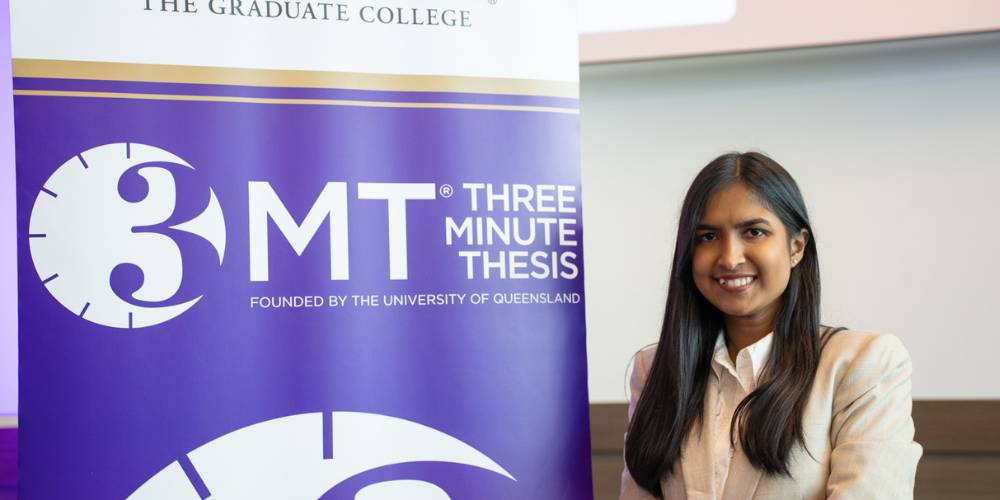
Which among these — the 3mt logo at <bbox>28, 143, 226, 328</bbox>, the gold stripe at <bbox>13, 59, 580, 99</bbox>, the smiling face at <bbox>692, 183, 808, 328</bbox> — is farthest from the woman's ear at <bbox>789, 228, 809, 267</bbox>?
the 3mt logo at <bbox>28, 143, 226, 328</bbox>

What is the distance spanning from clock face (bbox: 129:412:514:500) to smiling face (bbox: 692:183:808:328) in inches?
25.4

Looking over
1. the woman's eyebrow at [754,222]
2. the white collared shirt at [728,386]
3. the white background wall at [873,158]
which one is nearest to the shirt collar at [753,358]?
the white collared shirt at [728,386]

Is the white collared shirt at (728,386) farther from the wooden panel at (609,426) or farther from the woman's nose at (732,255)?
the wooden panel at (609,426)

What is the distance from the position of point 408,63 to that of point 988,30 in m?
1.88

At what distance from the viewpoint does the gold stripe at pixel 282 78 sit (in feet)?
6.28

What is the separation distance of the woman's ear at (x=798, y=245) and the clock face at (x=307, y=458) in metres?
0.81

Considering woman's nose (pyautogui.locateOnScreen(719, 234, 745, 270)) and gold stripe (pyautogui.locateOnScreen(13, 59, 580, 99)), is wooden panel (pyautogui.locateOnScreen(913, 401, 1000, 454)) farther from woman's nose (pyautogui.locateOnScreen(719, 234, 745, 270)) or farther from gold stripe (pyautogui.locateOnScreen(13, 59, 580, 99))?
gold stripe (pyautogui.locateOnScreen(13, 59, 580, 99))

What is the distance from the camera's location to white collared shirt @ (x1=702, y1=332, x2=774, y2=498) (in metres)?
1.98

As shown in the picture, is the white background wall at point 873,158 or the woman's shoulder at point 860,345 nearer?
the woman's shoulder at point 860,345

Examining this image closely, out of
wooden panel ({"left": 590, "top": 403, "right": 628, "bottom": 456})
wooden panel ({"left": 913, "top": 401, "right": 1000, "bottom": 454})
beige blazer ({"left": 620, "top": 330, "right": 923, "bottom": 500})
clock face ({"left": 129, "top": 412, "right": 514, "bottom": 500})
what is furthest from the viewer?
wooden panel ({"left": 590, "top": 403, "right": 628, "bottom": 456})

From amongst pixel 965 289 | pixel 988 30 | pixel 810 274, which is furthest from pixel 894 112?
pixel 810 274

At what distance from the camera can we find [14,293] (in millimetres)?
2699

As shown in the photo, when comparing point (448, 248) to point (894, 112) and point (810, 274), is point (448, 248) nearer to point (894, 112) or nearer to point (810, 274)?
point (810, 274)

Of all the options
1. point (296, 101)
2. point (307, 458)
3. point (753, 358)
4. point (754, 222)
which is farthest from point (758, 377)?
point (296, 101)
